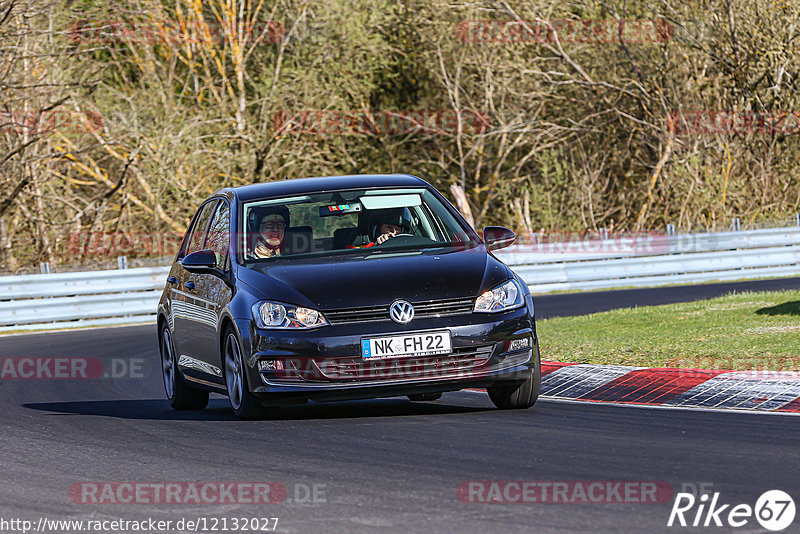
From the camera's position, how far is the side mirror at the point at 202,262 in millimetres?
9750

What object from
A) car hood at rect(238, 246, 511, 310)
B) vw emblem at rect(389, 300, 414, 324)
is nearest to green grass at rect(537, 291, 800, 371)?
car hood at rect(238, 246, 511, 310)

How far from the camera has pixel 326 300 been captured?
8.49m

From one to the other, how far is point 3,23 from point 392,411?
1664 centimetres

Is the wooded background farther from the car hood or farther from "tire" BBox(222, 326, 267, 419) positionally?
the car hood

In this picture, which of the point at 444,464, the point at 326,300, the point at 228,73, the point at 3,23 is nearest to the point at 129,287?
the point at 3,23

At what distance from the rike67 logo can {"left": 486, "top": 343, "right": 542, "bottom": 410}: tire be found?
10.8 feet

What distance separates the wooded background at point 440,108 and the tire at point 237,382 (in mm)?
18309

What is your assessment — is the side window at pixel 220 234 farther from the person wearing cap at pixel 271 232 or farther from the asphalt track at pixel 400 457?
the asphalt track at pixel 400 457

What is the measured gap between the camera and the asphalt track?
5.73 metres

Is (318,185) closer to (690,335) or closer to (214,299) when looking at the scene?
(214,299)

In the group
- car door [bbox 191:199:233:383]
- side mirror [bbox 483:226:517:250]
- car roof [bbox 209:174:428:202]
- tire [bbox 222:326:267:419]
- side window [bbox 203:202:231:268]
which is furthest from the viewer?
car roof [bbox 209:174:428:202]

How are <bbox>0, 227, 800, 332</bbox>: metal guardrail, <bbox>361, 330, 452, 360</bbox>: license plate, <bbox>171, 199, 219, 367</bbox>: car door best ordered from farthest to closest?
<bbox>0, 227, 800, 332</bbox>: metal guardrail → <bbox>171, 199, 219, 367</bbox>: car door → <bbox>361, 330, 452, 360</bbox>: license plate

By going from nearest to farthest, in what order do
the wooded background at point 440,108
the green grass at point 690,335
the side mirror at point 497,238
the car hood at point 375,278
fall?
the car hood at point 375,278 < the side mirror at point 497,238 < the green grass at point 690,335 < the wooded background at point 440,108

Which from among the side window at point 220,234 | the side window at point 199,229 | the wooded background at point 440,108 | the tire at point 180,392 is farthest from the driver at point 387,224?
the wooded background at point 440,108
